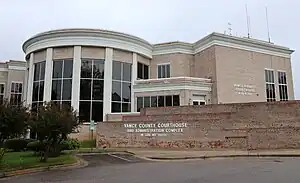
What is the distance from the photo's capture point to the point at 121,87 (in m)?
34.5

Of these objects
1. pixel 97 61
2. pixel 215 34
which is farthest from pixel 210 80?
pixel 97 61

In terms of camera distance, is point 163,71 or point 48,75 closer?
point 48,75

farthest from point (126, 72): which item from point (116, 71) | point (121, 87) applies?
point (121, 87)

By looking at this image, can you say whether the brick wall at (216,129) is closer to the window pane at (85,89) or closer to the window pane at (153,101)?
the window pane at (85,89)

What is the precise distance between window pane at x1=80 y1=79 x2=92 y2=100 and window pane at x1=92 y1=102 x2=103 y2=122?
1.05 metres

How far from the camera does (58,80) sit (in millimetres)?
33406

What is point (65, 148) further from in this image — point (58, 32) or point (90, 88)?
point (58, 32)

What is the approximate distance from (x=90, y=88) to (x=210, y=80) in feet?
43.7

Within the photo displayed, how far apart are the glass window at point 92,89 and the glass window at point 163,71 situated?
27.2ft

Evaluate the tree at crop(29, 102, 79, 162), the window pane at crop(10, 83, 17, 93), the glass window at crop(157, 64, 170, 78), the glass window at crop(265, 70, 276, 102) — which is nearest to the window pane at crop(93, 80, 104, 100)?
the glass window at crop(157, 64, 170, 78)

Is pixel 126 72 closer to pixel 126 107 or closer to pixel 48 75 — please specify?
pixel 126 107

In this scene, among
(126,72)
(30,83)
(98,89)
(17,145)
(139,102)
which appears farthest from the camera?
(30,83)

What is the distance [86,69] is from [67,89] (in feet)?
9.63

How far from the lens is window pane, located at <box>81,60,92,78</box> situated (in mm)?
33281
